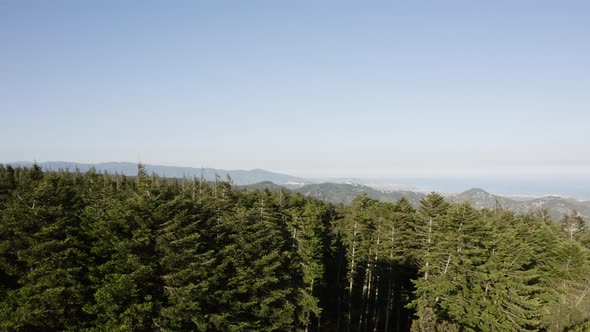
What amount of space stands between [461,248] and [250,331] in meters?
17.8

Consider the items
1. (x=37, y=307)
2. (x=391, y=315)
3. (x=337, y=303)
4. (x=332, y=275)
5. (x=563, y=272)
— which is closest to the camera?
(x=37, y=307)

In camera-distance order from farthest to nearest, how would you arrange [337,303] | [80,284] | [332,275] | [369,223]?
[332,275], [337,303], [369,223], [80,284]

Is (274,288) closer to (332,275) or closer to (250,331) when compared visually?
(250,331)

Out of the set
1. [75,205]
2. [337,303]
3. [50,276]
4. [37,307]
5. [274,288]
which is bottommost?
[337,303]

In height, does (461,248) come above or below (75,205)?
below

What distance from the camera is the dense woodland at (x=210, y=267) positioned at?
18594mm

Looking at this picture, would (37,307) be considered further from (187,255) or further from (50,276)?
(187,255)

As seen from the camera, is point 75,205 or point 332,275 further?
point 332,275

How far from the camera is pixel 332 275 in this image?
52.2 metres

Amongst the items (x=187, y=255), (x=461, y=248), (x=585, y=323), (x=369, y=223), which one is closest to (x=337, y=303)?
(x=369, y=223)

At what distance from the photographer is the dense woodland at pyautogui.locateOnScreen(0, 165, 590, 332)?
18.6 meters

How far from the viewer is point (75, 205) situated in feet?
75.9

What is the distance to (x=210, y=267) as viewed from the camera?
23.0 meters

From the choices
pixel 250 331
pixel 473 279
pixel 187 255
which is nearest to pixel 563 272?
pixel 473 279
